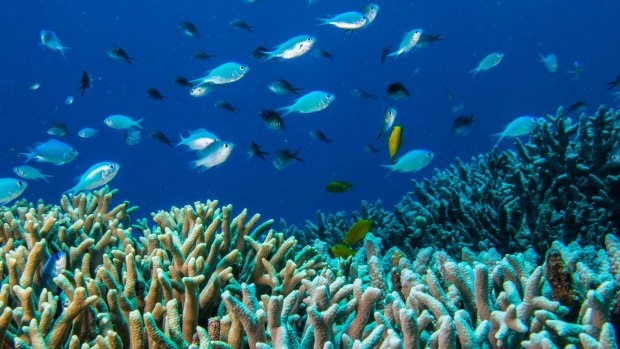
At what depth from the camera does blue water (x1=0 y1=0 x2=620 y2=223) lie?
250ft

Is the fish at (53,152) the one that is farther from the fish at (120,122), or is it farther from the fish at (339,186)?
the fish at (339,186)

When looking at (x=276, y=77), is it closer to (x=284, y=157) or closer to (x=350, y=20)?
(x=284, y=157)

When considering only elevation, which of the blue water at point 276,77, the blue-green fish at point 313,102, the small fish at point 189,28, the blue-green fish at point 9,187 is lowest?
the blue-green fish at point 9,187

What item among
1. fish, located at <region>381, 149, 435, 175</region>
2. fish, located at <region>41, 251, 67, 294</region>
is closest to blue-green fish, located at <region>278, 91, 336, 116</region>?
fish, located at <region>381, 149, 435, 175</region>

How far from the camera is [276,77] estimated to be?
8556 centimetres

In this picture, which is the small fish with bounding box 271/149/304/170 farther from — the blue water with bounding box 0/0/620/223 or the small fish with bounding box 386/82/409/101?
the blue water with bounding box 0/0/620/223

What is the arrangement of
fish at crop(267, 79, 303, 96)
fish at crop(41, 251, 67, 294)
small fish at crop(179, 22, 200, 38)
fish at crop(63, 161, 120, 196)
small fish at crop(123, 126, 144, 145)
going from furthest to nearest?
small fish at crop(179, 22, 200, 38) → small fish at crop(123, 126, 144, 145) → fish at crop(267, 79, 303, 96) → fish at crop(63, 161, 120, 196) → fish at crop(41, 251, 67, 294)

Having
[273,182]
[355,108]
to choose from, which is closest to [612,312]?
[273,182]

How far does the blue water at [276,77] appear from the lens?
76.2 metres

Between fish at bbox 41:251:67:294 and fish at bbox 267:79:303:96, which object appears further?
fish at bbox 267:79:303:96

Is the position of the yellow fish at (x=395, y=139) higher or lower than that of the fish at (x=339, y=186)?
lower

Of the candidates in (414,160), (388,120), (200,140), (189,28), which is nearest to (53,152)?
(200,140)

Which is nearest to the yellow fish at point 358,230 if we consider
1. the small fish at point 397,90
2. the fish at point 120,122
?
the small fish at point 397,90

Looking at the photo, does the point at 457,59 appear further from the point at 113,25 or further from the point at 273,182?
the point at 113,25
